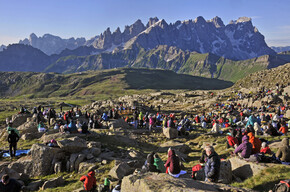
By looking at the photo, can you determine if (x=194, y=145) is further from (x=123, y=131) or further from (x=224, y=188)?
(x=224, y=188)

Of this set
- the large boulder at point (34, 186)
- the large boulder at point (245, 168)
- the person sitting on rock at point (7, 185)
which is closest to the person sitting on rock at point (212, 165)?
the large boulder at point (245, 168)

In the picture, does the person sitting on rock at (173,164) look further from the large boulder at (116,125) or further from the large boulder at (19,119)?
the large boulder at (19,119)

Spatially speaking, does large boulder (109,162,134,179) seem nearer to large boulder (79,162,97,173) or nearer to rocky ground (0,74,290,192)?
rocky ground (0,74,290,192)

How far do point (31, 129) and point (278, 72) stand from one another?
11925 centimetres

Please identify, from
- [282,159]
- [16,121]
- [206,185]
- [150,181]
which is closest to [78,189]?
[150,181]

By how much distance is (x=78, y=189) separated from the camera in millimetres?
14227

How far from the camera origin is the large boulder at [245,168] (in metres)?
12.2

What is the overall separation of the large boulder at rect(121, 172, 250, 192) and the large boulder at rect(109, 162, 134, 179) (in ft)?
18.9

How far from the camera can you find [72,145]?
19.7 meters

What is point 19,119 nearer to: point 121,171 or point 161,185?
point 121,171

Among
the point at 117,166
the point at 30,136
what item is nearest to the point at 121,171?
the point at 117,166

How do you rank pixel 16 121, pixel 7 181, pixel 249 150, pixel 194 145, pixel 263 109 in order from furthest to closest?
1. pixel 263 109
2. pixel 16 121
3. pixel 194 145
4. pixel 249 150
5. pixel 7 181

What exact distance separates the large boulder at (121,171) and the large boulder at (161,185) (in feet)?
18.9

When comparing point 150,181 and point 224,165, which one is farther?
point 224,165
